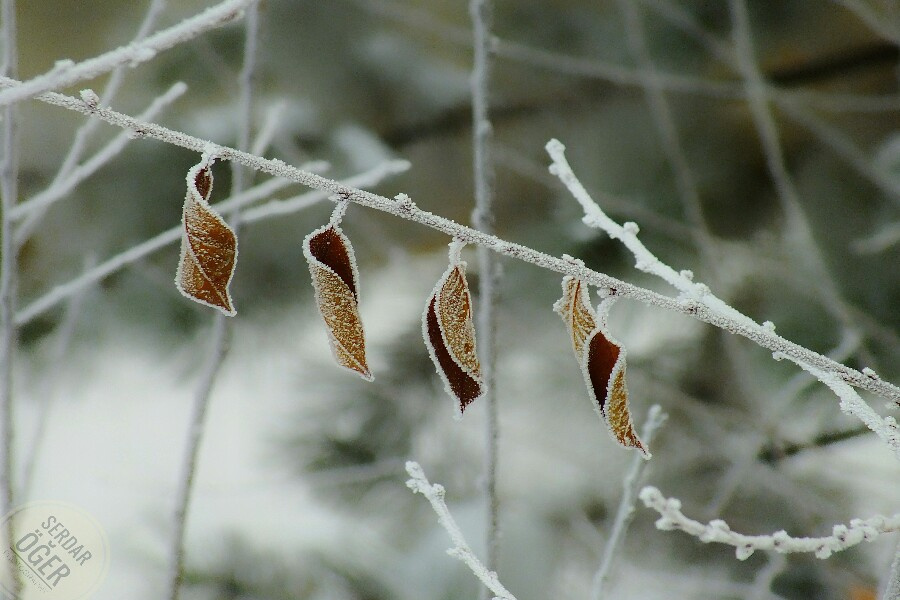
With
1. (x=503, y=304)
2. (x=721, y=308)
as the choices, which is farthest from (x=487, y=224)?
(x=503, y=304)

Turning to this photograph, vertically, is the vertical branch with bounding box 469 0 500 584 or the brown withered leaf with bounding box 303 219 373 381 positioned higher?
the vertical branch with bounding box 469 0 500 584

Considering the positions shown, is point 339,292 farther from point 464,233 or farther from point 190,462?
point 190,462

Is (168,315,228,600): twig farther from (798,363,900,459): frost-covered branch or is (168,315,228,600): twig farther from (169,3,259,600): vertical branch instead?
(798,363,900,459): frost-covered branch

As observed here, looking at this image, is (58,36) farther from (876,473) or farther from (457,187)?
(876,473)

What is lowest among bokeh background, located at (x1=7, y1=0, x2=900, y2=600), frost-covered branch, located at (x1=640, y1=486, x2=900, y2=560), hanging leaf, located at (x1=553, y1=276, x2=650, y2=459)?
frost-covered branch, located at (x1=640, y1=486, x2=900, y2=560)

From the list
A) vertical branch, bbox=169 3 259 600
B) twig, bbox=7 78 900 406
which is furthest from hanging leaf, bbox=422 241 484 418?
vertical branch, bbox=169 3 259 600

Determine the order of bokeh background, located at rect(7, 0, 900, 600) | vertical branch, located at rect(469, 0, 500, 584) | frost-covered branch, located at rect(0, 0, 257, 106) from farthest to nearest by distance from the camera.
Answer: bokeh background, located at rect(7, 0, 900, 600), vertical branch, located at rect(469, 0, 500, 584), frost-covered branch, located at rect(0, 0, 257, 106)

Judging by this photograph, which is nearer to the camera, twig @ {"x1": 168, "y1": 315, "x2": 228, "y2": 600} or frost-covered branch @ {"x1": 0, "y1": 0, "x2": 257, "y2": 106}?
frost-covered branch @ {"x1": 0, "y1": 0, "x2": 257, "y2": 106}
